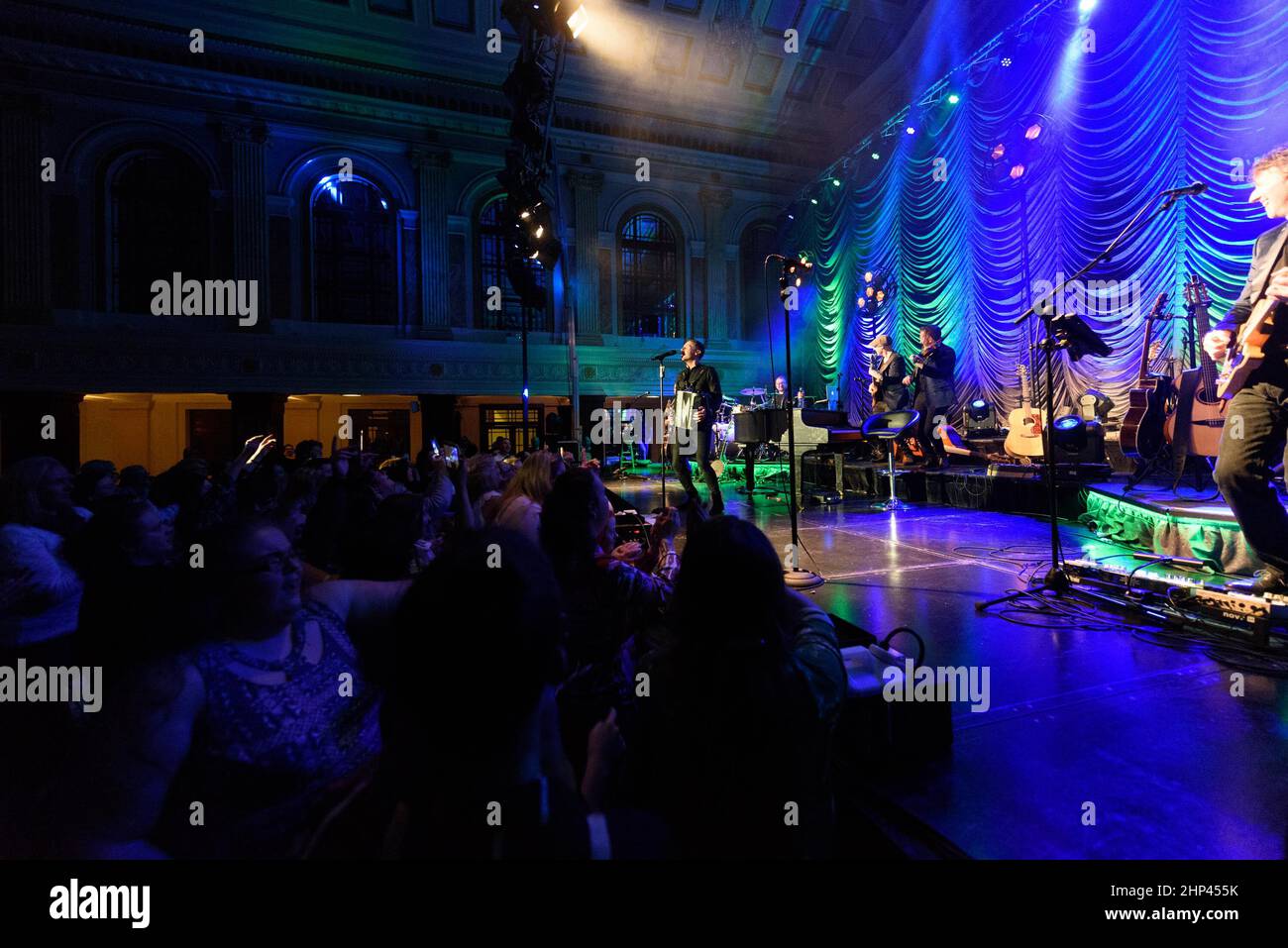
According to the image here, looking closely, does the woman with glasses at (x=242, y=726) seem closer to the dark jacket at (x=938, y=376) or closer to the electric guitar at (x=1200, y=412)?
the electric guitar at (x=1200, y=412)

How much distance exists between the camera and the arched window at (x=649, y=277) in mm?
16594

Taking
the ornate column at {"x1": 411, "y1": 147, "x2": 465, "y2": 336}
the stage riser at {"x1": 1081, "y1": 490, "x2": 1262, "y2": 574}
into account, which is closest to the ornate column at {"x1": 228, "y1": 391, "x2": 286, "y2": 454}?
the ornate column at {"x1": 411, "y1": 147, "x2": 465, "y2": 336}

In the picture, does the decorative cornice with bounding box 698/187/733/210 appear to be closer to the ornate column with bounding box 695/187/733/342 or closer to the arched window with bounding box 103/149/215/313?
the ornate column with bounding box 695/187/733/342

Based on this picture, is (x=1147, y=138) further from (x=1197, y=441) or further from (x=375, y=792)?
(x=375, y=792)

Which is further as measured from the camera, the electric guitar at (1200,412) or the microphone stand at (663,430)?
the microphone stand at (663,430)

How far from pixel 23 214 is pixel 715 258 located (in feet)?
51.1

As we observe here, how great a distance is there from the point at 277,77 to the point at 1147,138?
53.1ft

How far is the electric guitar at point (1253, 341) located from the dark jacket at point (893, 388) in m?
5.79

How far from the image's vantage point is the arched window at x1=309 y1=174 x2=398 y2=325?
14.1 meters

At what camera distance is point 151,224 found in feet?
42.8

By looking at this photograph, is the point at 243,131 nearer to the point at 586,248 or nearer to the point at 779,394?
the point at 586,248

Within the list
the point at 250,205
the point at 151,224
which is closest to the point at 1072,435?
the point at 250,205

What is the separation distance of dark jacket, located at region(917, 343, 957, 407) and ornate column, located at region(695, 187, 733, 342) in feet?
30.0

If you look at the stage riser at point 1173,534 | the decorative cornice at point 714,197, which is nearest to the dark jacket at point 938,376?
the stage riser at point 1173,534
